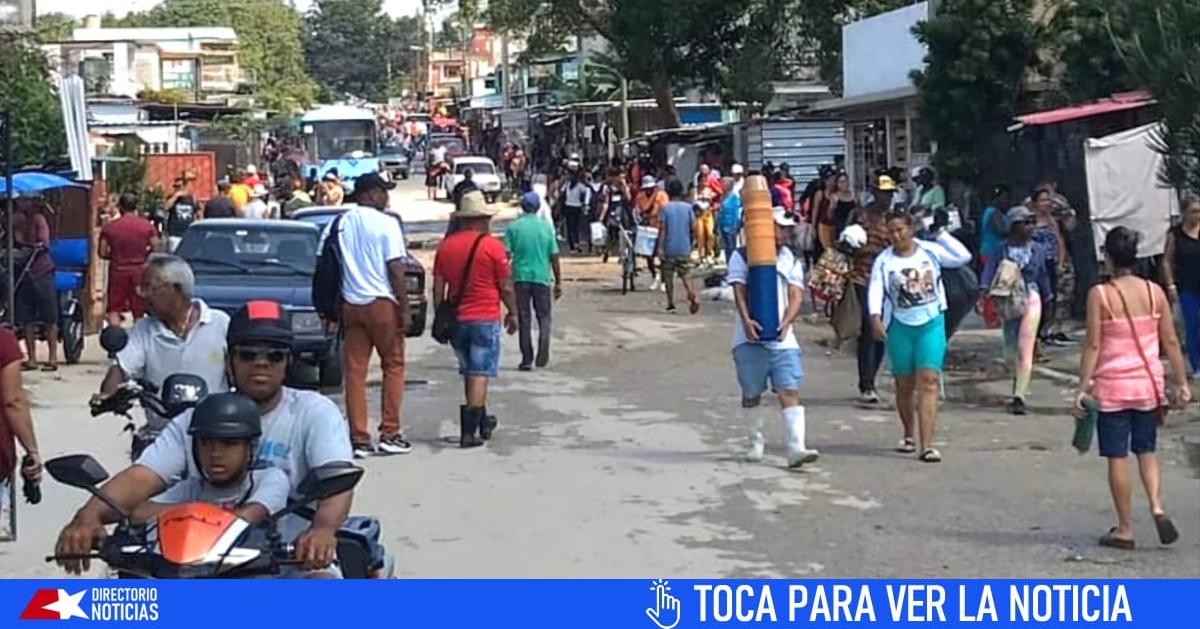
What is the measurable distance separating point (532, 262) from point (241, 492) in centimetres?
1172

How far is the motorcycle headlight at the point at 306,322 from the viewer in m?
15.8

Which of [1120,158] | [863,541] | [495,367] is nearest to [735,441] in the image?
[495,367]

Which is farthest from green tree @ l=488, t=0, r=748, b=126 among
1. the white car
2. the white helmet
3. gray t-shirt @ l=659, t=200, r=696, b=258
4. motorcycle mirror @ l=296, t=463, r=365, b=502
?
motorcycle mirror @ l=296, t=463, r=365, b=502

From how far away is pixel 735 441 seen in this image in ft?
43.3

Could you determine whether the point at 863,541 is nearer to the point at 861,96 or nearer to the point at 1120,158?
the point at 1120,158

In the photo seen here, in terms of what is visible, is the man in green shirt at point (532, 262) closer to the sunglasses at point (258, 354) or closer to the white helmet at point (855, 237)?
the white helmet at point (855, 237)

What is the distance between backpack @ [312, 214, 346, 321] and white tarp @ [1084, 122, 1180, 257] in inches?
321

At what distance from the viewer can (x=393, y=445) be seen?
499 inches

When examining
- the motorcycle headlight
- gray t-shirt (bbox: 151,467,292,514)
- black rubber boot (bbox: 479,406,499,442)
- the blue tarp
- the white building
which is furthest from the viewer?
the white building

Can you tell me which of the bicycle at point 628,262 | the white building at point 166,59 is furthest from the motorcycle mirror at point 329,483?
the white building at point 166,59

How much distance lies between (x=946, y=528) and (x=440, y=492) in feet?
9.80

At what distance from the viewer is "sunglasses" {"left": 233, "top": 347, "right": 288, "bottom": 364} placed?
5.76 meters

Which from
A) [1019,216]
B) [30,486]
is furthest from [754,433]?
[30,486]

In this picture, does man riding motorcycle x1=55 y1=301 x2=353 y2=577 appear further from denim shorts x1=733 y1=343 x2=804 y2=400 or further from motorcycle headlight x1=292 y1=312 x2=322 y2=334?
motorcycle headlight x1=292 y1=312 x2=322 y2=334
